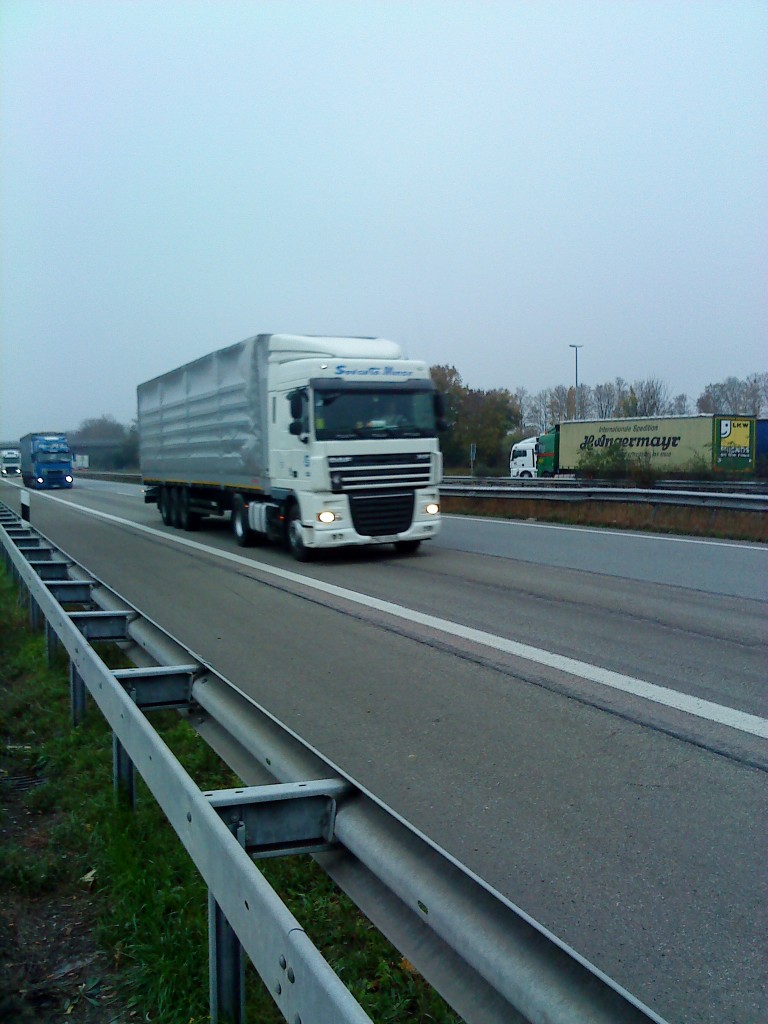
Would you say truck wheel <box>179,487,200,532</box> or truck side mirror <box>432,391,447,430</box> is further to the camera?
truck wheel <box>179,487,200,532</box>

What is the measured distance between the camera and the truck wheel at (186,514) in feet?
76.2

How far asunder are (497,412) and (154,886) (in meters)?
65.6

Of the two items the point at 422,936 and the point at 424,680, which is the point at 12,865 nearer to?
the point at 422,936

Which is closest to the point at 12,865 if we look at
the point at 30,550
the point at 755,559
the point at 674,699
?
the point at 674,699

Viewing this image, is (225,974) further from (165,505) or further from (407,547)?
(165,505)

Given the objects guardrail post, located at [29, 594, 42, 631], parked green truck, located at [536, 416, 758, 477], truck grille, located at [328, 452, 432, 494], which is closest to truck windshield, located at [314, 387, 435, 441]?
truck grille, located at [328, 452, 432, 494]

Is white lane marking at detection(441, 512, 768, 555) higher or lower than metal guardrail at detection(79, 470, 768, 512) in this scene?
lower

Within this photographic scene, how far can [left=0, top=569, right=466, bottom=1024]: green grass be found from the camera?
138 inches

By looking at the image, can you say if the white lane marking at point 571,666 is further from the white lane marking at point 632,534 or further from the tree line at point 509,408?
the tree line at point 509,408

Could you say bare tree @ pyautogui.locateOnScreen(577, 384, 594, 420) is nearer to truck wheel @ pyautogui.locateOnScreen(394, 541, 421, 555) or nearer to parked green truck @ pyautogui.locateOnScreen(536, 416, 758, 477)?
parked green truck @ pyautogui.locateOnScreen(536, 416, 758, 477)

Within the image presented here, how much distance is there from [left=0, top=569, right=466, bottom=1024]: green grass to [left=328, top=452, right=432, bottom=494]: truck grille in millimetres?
8048

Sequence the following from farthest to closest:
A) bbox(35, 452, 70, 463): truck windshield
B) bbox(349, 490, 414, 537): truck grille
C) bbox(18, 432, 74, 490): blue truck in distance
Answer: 1. bbox(18, 432, 74, 490): blue truck in distance
2. bbox(35, 452, 70, 463): truck windshield
3. bbox(349, 490, 414, 537): truck grille

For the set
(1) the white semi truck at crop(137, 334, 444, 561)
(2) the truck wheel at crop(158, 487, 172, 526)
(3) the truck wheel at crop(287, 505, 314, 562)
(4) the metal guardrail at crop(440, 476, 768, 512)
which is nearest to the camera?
(1) the white semi truck at crop(137, 334, 444, 561)

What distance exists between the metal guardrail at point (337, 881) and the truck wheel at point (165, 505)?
20709mm
